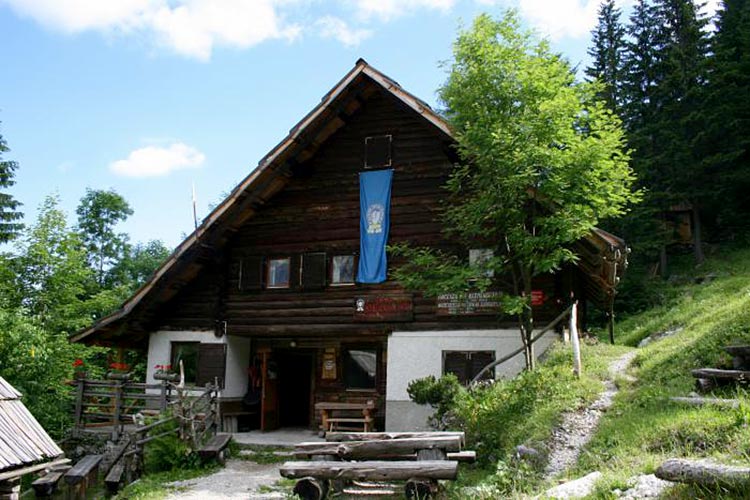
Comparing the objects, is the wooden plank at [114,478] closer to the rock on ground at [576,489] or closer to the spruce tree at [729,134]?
the rock on ground at [576,489]

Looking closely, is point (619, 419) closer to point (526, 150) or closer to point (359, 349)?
point (526, 150)

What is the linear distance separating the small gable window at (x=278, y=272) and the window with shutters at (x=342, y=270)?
4.69 feet

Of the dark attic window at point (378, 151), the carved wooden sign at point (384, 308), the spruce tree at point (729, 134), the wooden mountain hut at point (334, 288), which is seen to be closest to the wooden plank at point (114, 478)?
the wooden mountain hut at point (334, 288)

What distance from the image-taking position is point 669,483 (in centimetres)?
539

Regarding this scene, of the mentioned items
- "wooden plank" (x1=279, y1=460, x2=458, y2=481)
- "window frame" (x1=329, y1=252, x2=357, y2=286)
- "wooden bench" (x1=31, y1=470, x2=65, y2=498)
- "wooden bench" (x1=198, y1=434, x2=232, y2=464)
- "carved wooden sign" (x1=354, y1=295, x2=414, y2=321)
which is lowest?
"wooden bench" (x1=31, y1=470, x2=65, y2=498)

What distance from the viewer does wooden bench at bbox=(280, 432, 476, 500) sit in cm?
795

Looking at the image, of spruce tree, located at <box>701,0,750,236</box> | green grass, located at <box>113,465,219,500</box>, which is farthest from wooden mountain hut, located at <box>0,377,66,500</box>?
spruce tree, located at <box>701,0,750,236</box>

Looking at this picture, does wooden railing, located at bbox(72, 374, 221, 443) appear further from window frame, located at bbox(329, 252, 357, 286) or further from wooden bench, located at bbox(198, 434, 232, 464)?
window frame, located at bbox(329, 252, 357, 286)

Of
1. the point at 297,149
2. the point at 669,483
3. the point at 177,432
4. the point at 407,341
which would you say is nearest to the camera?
the point at 669,483

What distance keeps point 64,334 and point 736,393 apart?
20017 millimetres

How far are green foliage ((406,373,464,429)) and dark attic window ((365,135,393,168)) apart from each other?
21.3 ft

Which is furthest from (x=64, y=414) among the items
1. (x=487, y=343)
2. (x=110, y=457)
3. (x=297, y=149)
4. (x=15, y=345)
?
(x=487, y=343)

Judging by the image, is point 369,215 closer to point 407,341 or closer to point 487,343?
point 407,341

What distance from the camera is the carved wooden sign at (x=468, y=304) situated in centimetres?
1546
